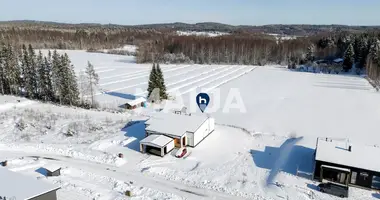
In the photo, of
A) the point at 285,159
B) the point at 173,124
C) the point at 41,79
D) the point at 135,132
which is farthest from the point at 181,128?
the point at 41,79

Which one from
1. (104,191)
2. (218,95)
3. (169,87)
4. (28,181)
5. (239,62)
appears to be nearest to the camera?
(28,181)

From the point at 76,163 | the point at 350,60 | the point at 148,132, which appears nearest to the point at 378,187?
the point at 148,132

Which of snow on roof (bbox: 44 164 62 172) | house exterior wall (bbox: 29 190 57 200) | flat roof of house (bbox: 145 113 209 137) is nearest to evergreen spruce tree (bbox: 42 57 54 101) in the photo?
flat roof of house (bbox: 145 113 209 137)

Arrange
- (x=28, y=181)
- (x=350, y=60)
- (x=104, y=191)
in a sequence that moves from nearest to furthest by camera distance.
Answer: (x=28, y=181) < (x=104, y=191) < (x=350, y=60)

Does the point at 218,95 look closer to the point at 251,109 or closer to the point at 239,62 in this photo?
the point at 251,109

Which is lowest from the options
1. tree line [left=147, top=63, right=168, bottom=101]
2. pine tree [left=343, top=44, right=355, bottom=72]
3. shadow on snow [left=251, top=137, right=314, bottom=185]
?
shadow on snow [left=251, top=137, right=314, bottom=185]

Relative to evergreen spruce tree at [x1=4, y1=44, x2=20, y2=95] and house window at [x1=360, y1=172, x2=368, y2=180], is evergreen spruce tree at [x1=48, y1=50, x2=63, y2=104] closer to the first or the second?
evergreen spruce tree at [x1=4, y1=44, x2=20, y2=95]
